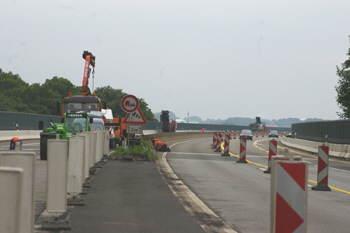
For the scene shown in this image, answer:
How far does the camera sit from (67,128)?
79.8ft

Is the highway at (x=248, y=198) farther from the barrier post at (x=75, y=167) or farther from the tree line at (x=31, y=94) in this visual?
the tree line at (x=31, y=94)

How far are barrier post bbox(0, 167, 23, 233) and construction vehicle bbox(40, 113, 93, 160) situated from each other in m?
18.8

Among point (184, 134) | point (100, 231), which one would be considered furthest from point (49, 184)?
point (184, 134)

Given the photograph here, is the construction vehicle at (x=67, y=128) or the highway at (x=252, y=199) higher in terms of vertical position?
the construction vehicle at (x=67, y=128)

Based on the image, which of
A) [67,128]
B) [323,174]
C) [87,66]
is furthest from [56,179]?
[87,66]

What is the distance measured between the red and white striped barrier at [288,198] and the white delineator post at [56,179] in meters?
3.28

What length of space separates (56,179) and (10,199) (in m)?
4.54

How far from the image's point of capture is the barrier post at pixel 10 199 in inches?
151

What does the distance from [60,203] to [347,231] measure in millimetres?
4054

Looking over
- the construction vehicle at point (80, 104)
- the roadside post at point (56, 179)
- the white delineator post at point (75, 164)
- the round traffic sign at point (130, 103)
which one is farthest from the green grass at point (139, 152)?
the roadside post at point (56, 179)

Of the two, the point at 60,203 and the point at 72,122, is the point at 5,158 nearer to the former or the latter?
the point at 60,203

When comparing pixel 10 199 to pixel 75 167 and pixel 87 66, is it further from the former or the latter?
pixel 87 66

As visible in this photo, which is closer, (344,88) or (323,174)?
(323,174)

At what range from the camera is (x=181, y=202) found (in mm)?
11383
